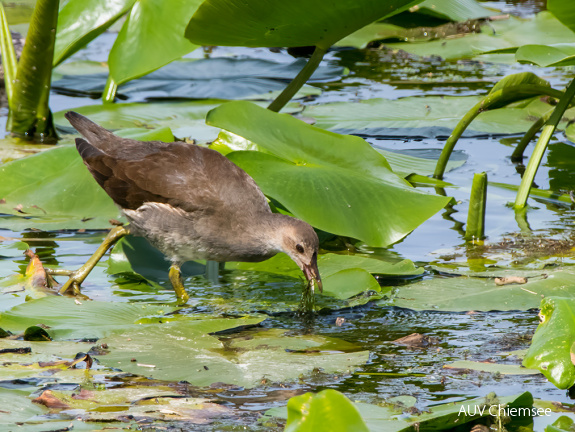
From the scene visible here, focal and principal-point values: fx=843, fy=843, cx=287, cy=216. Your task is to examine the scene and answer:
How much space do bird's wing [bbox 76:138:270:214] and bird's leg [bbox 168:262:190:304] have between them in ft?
1.18

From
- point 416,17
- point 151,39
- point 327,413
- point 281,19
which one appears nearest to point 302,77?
point 281,19

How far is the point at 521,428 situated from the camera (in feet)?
9.86

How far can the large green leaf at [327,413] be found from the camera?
208cm

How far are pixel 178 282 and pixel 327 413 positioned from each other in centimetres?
284

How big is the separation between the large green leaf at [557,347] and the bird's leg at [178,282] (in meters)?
2.04

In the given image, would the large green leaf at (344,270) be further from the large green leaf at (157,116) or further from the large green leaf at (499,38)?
the large green leaf at (499,38)

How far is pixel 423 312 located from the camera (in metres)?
4.42

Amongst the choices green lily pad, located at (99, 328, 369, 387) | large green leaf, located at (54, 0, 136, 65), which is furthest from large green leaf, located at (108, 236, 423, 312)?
large green leaf, located at (54, 0, 136, 65)

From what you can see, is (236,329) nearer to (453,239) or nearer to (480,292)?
(480,292)

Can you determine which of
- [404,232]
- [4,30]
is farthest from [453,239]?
[4,30]

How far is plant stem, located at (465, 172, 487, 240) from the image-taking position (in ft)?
17.6

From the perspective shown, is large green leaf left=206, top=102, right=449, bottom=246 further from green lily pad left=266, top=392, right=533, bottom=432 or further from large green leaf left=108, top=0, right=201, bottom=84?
green lily pad left=266, top=392, right=533, bottom=432

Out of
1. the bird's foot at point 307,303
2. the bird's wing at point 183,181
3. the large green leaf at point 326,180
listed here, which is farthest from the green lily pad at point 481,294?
the bird's wing at point 183,181

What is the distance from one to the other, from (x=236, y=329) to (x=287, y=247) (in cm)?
77
